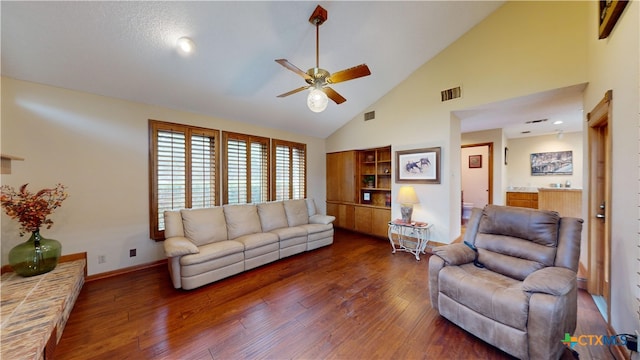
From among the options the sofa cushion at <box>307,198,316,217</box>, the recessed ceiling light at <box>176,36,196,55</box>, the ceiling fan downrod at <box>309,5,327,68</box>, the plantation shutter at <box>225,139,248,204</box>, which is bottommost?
the sofa cushion at <box>307,198,316,217</box>

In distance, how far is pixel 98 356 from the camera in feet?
5.49

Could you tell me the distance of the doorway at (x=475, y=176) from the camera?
19.9 feet

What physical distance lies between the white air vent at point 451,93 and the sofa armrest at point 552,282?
2.80m

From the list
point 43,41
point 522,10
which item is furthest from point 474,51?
point 43,41

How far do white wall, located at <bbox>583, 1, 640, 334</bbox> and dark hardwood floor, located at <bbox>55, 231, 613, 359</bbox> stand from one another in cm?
51

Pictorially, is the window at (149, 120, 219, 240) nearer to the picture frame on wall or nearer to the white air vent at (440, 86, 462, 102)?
the white air vent at (440, 86, 462, 102)

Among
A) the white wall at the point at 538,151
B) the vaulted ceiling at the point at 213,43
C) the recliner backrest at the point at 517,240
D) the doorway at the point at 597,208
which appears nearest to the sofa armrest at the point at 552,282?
the recliner backrest at the point at 517,240

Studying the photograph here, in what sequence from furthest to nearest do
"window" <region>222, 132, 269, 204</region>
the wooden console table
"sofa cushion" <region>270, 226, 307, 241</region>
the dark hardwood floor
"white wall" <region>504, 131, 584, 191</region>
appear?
"white wall" <region>504, 131, 584, 191</region> → "window" <region>222, 132, 269, 204</region> → "sofa cushion" <region>270, 226, 307, 241</region> → the dark hardwood floor → the wooden console table

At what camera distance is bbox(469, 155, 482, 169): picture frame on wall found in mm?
6312

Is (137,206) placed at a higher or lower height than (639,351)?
higher

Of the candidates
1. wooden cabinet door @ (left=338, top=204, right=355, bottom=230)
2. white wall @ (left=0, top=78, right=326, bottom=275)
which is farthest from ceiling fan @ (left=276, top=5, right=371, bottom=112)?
wooden cabinet door @ (left=338, top=204, right=355, bottom=230)

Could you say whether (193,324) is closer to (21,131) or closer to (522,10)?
(21,131)

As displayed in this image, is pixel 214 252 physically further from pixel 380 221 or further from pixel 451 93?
pixel 451 93

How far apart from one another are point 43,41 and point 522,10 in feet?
18.7
